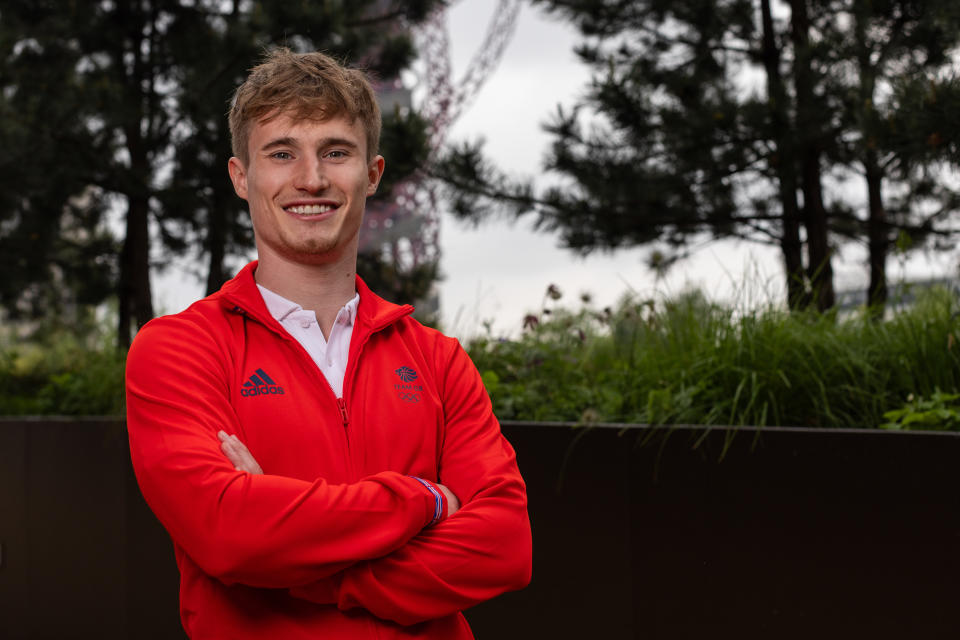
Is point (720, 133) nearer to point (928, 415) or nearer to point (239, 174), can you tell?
point (928, 415)

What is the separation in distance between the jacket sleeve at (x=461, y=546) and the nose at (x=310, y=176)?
49 centimetres

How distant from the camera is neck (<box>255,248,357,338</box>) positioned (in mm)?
1894

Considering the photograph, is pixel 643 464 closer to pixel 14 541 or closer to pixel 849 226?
pixel 14 541

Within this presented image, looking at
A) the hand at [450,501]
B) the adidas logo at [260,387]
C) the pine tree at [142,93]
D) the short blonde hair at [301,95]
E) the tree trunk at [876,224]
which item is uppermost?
the pine tree at [142,93]

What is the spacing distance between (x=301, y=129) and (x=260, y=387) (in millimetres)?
489

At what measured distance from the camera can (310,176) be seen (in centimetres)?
180

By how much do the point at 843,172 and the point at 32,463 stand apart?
649 cm

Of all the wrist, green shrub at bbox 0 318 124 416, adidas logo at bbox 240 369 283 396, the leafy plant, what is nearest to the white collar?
adidas logo at bbox 240 369 283 396

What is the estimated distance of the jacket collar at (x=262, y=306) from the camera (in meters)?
1.85

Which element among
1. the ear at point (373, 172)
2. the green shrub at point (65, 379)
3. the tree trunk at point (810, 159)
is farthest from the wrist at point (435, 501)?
the tree trunk at point (810, 159)

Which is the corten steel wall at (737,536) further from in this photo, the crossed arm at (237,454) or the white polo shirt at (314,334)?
the crossed arm at (237,454)

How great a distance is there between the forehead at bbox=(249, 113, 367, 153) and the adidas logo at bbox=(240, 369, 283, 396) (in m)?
0.43

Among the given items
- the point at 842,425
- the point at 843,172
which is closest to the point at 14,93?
the point at 843,172

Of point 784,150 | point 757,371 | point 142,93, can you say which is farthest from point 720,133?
point 142,93
